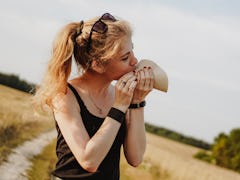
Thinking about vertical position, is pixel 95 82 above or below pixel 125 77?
below

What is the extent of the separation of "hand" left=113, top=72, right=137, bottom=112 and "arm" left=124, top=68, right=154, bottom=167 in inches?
3.4

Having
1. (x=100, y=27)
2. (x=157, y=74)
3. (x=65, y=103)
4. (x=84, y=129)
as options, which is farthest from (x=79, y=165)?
(x=100, y=27)

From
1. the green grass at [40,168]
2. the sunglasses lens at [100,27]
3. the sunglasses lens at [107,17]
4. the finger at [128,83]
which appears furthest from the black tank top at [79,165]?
the green grass at [40,168]

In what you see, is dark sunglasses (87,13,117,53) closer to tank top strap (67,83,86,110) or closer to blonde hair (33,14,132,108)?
blonde hair (33,14,132,108)

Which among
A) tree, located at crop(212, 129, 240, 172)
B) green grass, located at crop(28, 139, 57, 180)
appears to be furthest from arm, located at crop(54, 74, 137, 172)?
tree, located at crop(212, 129, 240, 172)

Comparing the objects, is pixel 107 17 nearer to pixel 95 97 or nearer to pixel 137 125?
pixel 95 97

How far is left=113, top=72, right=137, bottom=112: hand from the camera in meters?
3.63

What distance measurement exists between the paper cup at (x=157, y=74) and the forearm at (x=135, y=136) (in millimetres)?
192

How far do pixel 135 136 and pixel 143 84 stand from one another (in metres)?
0.33

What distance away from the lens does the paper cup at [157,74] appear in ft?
12.4

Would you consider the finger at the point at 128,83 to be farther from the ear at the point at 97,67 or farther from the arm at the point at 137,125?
the ear at the point at 97,67

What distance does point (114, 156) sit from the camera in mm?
3689

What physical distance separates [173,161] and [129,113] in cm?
2056

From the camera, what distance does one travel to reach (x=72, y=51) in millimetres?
3707
